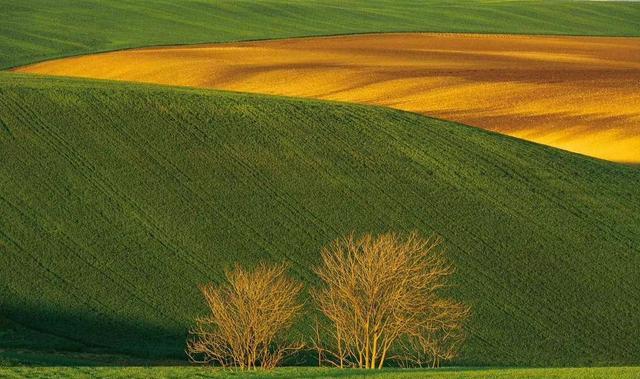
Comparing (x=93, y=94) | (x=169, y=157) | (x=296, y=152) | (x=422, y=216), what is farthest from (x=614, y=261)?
(x=93, y=94)

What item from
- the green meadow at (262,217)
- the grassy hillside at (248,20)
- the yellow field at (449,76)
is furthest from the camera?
the grassy hillside at (248,20)

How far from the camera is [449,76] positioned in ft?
249

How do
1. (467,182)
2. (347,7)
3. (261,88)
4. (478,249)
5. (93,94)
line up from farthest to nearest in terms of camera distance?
(347,7) → (261,88) → (93,94) → (467,182) → (478,249)

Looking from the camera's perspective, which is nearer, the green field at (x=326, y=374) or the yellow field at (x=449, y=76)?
the green field at (x=326, y=374)

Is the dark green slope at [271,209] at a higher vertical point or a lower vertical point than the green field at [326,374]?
lower

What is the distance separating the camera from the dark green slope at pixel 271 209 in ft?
127

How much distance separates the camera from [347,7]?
111812 millimetres

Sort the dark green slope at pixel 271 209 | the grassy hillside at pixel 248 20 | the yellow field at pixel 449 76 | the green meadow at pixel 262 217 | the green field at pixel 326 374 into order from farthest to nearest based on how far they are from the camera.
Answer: the grassy hillside at pixel 248 20, the yellow field at pixel 449 76, the dark green slope at pixel 271 209, the green meadow at pixel 262 217, the green field at pixel 326 374

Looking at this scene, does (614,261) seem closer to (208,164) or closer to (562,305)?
(562,305)

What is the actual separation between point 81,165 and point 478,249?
48.4 feet

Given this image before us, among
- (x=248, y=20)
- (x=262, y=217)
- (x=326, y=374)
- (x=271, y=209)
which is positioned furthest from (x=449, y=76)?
(x=326, y=374)

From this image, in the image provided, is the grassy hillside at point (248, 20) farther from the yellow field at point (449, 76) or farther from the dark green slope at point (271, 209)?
the dark green slope at point (271, 209)

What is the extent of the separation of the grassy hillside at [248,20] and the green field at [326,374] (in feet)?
172

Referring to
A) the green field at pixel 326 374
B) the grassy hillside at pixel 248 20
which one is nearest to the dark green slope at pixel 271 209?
the green field at pixel 326 374
